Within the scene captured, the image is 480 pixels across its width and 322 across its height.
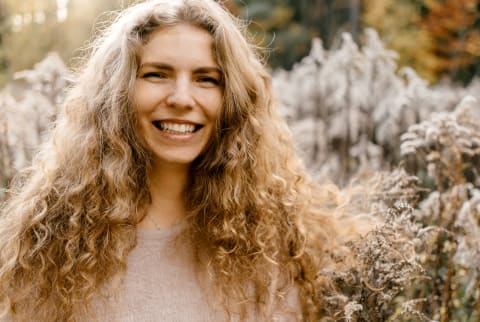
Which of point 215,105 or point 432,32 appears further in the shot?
point 432,32

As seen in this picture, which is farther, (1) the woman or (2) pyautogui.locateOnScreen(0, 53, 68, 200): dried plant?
(2) pyautogui.locateOnScreen(0, 53, 68, 200): dried plant

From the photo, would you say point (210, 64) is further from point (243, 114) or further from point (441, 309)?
point (441, 309)

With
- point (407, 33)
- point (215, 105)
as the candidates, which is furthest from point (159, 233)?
point (407, 33)

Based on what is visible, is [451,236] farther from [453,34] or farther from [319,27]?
[319,27]

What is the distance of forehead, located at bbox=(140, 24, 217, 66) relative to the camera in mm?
2391

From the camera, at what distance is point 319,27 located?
2295 cm

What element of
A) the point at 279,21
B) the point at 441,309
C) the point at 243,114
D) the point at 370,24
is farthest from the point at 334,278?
the point at 279,21

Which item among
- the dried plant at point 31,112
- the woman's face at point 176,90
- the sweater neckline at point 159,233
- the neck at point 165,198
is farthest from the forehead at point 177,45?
the dried plant at point 31,112

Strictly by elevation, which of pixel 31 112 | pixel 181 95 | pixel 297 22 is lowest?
pixel 31 112

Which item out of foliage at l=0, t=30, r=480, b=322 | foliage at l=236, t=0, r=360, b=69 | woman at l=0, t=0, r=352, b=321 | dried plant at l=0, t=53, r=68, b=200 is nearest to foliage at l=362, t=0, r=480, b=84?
foliage at l=236, t=0, r=360, b=69

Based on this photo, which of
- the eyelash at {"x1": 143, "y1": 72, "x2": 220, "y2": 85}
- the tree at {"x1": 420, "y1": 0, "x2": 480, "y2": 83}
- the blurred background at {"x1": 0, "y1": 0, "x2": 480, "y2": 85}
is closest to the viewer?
the eyelash at {"x1": 143, "y1": 72, "x2": 220, "y2": 85}

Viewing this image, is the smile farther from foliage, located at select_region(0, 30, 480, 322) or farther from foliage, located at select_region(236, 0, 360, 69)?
foliage, located at select_region(236, 0, 360, 69)

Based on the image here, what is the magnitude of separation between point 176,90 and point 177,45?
18cm

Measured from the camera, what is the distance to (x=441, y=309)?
2.53 meters
